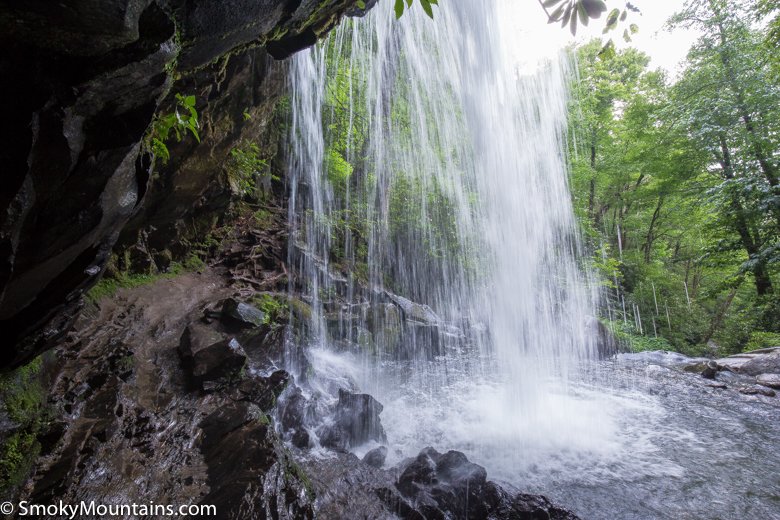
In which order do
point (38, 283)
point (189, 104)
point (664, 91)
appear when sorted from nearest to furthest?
point (38, 283) < point (189, 104) < point (664, 91)

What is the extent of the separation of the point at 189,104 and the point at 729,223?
15.3 metres

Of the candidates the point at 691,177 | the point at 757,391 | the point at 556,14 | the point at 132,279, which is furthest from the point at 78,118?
the point at 691,177

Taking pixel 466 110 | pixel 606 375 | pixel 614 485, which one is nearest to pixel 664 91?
pixel 466 110

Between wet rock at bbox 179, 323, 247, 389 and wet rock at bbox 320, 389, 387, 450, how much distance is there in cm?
154

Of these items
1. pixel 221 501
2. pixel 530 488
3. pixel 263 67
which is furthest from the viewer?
pixel 263 67

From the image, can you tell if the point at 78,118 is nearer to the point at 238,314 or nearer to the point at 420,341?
the point at 238,314

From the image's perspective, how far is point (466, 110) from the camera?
34.6 feet

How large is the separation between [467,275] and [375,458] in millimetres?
10511

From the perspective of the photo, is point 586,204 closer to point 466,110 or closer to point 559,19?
point 466,110

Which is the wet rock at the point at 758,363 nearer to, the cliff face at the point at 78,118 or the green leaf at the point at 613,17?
the green leaf at the point at 613,17

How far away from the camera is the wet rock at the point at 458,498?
360 centimetres

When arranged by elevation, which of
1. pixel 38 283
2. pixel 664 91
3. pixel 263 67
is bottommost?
pixel 38 283

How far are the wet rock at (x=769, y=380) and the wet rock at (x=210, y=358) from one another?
39.2 feet

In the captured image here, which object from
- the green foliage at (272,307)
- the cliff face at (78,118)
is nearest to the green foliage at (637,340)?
the green foliage at (272,307)
